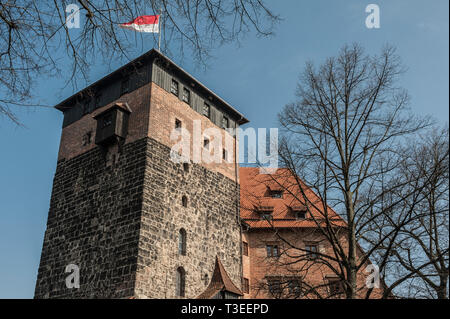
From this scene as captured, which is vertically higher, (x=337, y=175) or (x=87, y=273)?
(x=337, y=175)

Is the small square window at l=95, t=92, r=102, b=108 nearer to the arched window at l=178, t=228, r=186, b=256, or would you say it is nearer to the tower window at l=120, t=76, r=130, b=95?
the tower window at l=120, t=76, r=130, b=95

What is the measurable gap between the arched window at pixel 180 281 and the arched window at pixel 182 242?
0.78 m

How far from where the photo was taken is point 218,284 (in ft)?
68.0

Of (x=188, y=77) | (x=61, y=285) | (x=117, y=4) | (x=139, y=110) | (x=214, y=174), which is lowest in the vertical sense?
(x=61, y=285)

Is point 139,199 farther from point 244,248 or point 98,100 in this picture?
point 244,248

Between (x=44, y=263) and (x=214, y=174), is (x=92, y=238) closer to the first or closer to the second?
(x=44, y=263)

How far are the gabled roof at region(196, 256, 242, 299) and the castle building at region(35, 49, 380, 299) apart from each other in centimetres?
8

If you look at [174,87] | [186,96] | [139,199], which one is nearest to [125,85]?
[174,87]

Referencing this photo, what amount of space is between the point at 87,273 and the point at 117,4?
53.1 feet

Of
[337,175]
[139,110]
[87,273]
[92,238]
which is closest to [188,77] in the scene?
[139,110]

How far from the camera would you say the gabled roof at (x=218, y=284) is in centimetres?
1988

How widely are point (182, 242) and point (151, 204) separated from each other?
2642 mm

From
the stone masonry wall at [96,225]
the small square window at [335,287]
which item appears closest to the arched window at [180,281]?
the stone masonry wall at [96,225]

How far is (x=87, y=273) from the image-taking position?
1928cm
